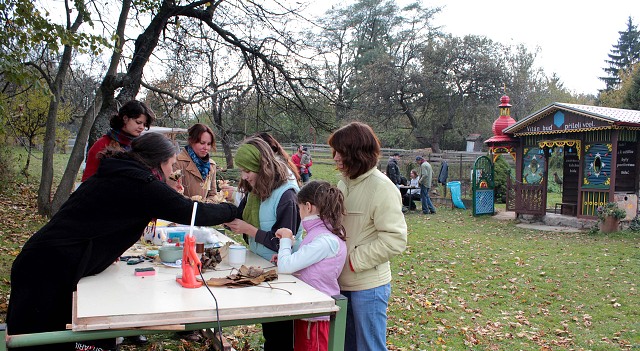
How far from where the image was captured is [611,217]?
11.1 m

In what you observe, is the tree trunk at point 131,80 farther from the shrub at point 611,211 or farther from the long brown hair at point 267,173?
the shrub at point 611,211

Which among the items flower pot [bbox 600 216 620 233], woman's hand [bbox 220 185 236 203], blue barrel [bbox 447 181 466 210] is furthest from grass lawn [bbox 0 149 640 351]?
blue barrel [bbox 447 181 466 210]

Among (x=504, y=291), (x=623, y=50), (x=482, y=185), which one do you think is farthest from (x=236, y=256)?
(x=623, y=50)

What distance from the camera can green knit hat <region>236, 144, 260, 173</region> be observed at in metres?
3.10

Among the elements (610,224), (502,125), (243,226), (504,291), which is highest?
(502,125)

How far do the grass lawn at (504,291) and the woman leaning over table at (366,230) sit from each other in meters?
1.97

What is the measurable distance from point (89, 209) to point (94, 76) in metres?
12.4

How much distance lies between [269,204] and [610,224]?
33.7 ft

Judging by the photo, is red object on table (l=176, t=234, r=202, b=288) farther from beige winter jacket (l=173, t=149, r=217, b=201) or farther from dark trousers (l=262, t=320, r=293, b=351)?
beige winter jacket (l=173, t=149, r=217, b=201)

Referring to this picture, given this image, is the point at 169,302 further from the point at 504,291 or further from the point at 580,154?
the point at 580,154

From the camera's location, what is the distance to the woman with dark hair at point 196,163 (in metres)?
4.77

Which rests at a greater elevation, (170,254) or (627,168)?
(627,168)

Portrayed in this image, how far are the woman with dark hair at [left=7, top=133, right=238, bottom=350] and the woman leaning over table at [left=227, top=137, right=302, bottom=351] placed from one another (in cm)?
53

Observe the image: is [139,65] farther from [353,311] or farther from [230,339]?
[353,311]
